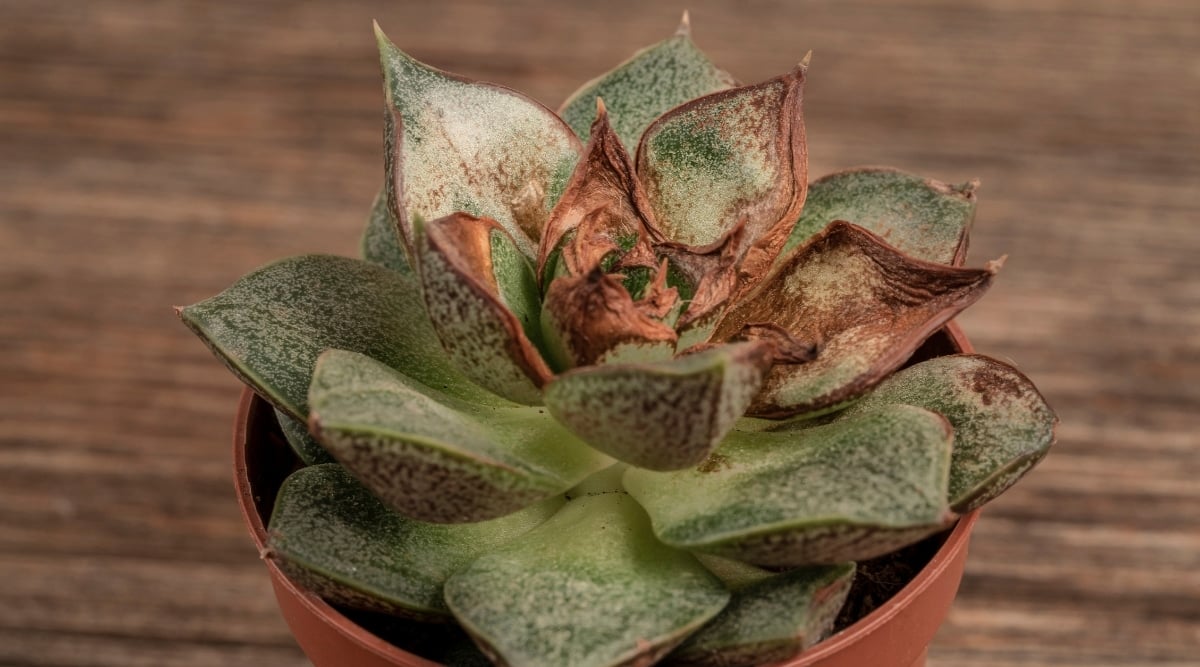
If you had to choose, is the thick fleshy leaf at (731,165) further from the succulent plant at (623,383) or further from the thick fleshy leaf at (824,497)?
the thick fleshy leaf at (824,497)

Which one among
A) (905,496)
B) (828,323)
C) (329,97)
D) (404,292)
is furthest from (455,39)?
(905,496)

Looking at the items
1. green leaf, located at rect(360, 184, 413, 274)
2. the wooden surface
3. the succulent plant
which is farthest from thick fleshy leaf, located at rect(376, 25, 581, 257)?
the wooden surface

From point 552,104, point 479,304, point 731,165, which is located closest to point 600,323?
point 479,304

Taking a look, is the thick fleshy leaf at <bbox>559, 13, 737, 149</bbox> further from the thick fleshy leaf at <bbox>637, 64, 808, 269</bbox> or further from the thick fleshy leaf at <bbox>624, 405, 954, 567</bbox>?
the thick fleshy leaf at <bbox>624, 405, 954, 567</bbox>

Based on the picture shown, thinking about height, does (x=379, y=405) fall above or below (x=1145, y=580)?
above

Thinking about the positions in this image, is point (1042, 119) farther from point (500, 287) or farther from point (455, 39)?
point (500, 287)

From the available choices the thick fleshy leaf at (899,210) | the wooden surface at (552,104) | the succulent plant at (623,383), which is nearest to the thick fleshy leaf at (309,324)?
the succulent plant at (623,383)

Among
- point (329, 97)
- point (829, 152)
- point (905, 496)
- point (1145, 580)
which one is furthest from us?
point (329, 97)
